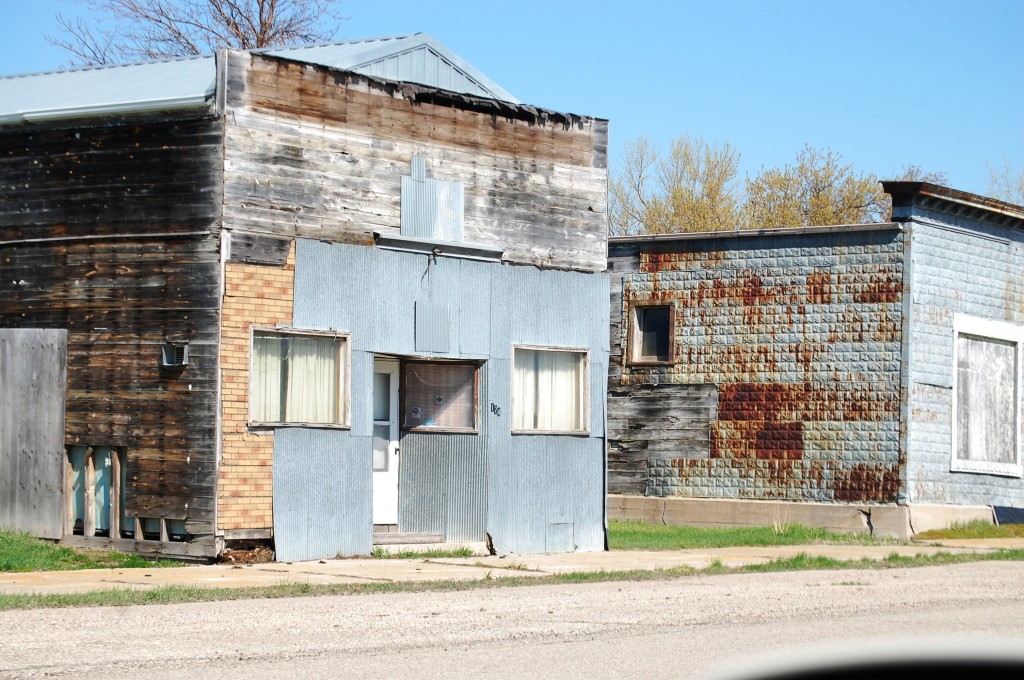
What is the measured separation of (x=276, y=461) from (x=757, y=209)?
36.8 m

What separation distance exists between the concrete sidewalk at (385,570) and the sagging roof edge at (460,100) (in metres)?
5.85

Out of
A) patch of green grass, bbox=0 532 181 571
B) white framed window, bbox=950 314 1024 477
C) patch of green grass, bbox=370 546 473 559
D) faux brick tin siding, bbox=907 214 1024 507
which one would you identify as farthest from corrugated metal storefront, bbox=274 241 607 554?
white framed window, bbox=950 314 1024 477

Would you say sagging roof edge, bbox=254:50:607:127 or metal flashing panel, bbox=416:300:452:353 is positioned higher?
sagging roof edge, bbox=254:50:607:127

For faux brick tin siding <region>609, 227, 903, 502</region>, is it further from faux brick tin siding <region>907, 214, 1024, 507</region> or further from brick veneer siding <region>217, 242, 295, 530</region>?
brick veneer siding <region>217, 242, 295, 530</region>

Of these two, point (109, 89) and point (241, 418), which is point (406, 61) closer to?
point (109, 89)

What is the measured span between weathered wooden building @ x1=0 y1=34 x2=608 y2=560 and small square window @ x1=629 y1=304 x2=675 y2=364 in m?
7.44

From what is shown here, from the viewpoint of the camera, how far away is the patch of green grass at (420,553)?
53.0 ft

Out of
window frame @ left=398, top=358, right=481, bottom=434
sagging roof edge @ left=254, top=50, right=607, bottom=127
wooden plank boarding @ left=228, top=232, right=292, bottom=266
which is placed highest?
sagging roof edge @ left=254, top=50, right=607, bottom=127

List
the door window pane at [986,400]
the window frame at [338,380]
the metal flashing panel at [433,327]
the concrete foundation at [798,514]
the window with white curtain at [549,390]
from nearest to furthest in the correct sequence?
1. the window frame at [338,380]
2. the metal flashing panel at [433,327]
3. the window with white curtain at [549,390]
4. the concrete foundation at [798,514]
5. the door window pane at [986,400]

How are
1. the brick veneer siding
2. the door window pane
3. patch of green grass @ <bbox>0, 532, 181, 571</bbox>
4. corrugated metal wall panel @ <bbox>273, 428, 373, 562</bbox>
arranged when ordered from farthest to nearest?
the door window pane
corrugated metal wall panel @ <bbox>273, 428, 373, 562</bbox>
the brick veneer siding
patch of green grass @ <bbox>0, 532, 181, 571</bbox>

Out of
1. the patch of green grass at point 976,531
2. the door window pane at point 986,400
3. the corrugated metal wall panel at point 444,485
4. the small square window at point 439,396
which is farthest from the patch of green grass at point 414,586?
the door window pane at point 986,400

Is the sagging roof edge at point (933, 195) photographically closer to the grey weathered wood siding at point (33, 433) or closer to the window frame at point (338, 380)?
the window frame at point (338, 380)

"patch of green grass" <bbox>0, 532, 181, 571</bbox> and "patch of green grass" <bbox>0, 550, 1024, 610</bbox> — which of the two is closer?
"patch of green grass" <bbox>0, 550, 1024, 610</bbox>

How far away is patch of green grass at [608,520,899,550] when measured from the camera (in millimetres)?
20031
